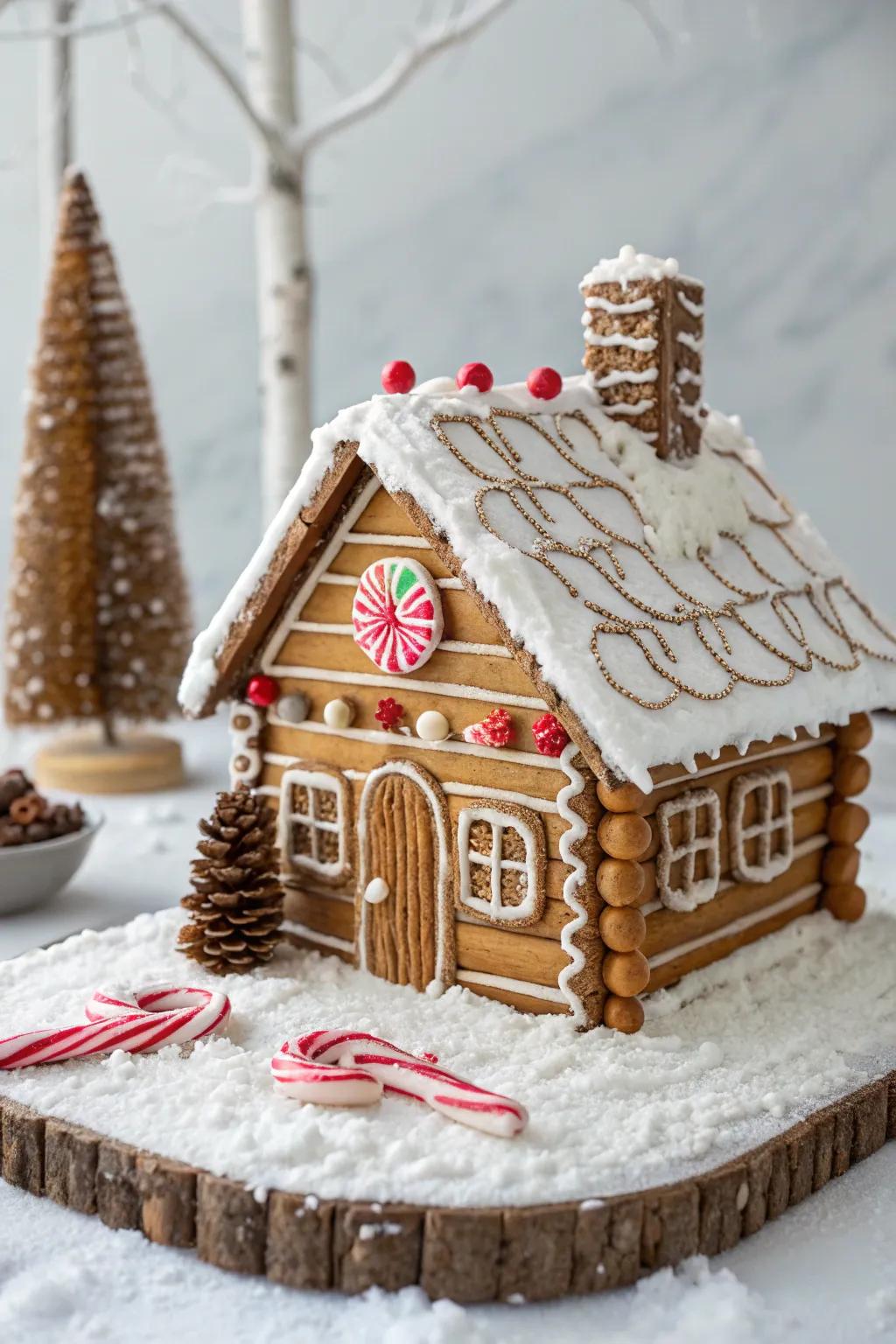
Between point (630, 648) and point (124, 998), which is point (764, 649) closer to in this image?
point (630, 648)

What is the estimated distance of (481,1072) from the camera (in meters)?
2.41

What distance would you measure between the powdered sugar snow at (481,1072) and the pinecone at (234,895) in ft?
0.16

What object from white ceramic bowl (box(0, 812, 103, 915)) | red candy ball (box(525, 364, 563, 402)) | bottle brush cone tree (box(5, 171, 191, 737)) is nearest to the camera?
red candy ball (box(525, 364, 563, 402))

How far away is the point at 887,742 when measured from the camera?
580 cm

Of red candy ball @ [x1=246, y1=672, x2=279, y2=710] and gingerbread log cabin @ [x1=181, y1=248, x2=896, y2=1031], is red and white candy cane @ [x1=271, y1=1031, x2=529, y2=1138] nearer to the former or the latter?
gingerbread log cabin @ [x1=181, y1=248, x2=896, y2=1031]

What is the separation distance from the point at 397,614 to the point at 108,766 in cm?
255

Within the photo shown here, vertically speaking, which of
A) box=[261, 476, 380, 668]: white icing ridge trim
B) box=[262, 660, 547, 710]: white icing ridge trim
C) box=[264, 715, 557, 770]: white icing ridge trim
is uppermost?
box=[261, 476, 380, 668]: white icing ridge trim

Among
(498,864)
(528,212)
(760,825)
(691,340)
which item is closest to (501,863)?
(498,864)

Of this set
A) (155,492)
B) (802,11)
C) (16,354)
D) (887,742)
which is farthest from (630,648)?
(16,354)

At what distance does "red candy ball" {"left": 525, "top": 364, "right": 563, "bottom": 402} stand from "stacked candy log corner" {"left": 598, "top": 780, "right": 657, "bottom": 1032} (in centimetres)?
87

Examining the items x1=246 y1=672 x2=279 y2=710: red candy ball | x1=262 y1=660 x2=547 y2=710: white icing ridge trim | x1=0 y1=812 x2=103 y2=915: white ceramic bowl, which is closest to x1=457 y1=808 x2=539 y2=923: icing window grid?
x1=262 y1=660 x2=547 y2=710: white icing ridge trim

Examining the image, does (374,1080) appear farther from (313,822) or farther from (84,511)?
(84,511)

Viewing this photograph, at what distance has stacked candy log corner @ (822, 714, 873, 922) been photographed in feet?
10.6

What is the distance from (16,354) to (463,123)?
7.88 ft
